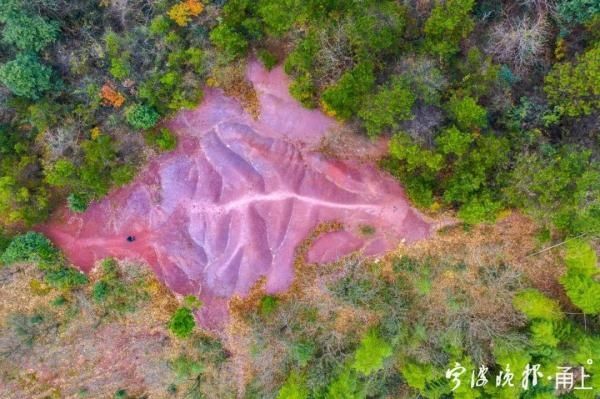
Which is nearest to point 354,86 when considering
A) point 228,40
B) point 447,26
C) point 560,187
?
point 447,26

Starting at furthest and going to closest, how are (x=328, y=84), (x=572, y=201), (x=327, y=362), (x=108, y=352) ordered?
(x=108, y=352)
(x=327, y=362)
(x=328, y=84)
(x=572, y=201)

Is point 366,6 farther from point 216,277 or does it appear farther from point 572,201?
point 216,277

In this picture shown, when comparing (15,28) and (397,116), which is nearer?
(397,116)

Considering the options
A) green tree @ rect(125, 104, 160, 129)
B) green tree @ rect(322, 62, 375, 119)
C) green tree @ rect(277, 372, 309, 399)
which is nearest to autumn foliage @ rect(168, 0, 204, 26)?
green tree @ rect(125, 104, 160, 129)

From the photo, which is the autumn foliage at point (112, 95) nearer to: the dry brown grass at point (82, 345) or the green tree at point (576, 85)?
the dry brown grass at point (82, 345)

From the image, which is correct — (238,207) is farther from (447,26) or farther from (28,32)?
(28,32)

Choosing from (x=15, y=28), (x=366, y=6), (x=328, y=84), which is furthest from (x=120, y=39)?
(x=366, y=6)

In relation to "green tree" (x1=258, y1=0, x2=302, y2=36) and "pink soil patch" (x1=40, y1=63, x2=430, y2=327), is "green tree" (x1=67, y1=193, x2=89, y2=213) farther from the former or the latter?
"green tree" (x1=258, y1=0, x2=302, y2=36)
